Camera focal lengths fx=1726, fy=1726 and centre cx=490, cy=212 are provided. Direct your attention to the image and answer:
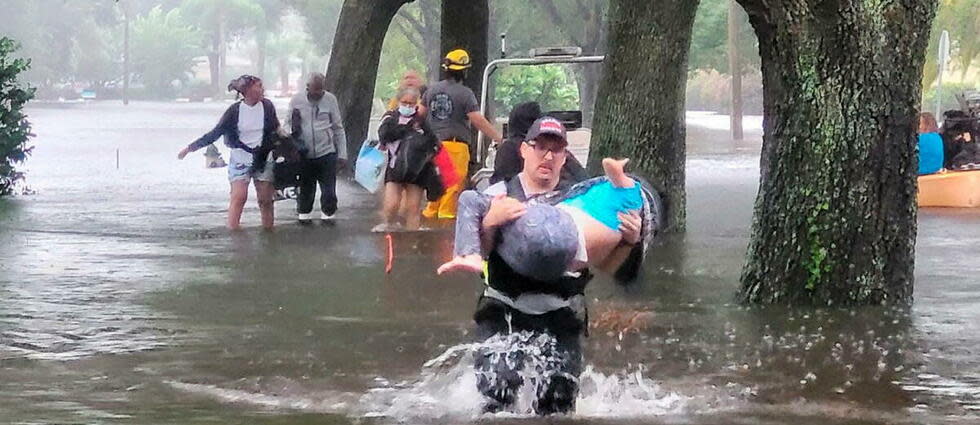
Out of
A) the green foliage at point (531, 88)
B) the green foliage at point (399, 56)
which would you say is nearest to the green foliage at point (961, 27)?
the green foliage at point (531, 88)

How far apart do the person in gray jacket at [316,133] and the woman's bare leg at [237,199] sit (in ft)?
2.53

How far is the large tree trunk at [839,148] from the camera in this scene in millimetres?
10273

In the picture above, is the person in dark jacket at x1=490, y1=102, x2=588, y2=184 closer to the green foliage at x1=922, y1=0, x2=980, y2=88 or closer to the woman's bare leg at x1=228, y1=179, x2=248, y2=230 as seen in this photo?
the woman's bare leg at x1=228, y1=179, x2=248, y2=230

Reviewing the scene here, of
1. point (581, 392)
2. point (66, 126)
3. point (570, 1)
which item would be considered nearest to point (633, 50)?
point (581, 392)

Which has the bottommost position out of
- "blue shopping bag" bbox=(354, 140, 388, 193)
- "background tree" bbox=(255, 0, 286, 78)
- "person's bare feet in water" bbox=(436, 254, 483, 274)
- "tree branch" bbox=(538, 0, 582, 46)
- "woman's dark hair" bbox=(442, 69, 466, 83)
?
"blue shopping bag" bbox=(354, 140, 388, 193)

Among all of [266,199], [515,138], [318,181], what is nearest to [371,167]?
[318,181]

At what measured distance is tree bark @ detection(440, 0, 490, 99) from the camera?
2219 centimetres

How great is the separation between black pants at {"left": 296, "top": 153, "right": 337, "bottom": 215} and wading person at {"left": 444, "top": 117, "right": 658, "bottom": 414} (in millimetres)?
10131

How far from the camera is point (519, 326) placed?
7.10 meters

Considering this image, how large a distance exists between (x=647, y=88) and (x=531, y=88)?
117 ft

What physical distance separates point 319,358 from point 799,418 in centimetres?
281

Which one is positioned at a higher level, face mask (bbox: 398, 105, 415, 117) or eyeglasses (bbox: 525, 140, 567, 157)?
eyeglasses (bbox: 525, 140, 567, 157)

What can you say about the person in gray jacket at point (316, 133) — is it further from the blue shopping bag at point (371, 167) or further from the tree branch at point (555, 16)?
the tree branch at point (555, 16)

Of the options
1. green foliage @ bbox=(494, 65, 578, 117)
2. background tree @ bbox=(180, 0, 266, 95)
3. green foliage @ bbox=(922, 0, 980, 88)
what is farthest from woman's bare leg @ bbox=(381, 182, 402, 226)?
background tree @ bbox=(180, 0, 266, 95)
